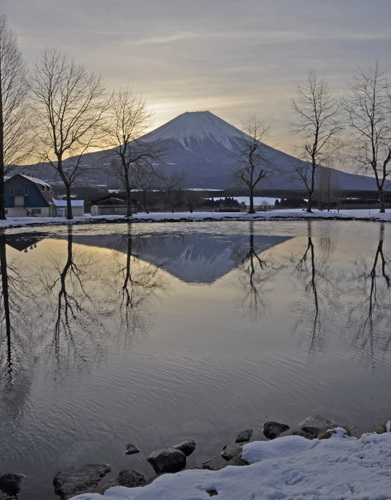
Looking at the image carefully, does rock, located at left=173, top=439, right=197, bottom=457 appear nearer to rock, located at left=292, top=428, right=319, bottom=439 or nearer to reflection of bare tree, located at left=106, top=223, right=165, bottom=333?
rock, located at left=292, top=428, right=319, bottom=439

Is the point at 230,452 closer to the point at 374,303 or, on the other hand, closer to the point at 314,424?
the point at 314,424

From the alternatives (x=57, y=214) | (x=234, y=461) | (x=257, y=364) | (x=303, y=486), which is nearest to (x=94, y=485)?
(x=234, y=461)

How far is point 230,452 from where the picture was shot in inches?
166

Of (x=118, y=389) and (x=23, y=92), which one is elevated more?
(x=23, y=92)

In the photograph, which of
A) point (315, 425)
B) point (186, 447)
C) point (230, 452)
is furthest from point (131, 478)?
point (315, 425)

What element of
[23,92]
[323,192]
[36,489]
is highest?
[23,92]

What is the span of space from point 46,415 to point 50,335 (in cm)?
285

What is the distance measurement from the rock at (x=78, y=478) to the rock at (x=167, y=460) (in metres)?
0.39

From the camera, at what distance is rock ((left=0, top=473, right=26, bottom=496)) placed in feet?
12.3

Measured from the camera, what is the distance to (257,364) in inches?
250

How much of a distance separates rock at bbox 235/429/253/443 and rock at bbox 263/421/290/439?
0.15 metres

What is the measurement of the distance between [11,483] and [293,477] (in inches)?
88.2

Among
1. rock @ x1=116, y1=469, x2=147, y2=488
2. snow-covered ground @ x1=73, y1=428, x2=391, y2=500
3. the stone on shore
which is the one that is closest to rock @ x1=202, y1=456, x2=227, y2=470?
snow-covered ground @ x1=73, y1=428, x2=391, y2=500

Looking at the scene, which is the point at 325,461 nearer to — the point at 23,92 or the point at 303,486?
the point at 303,486
